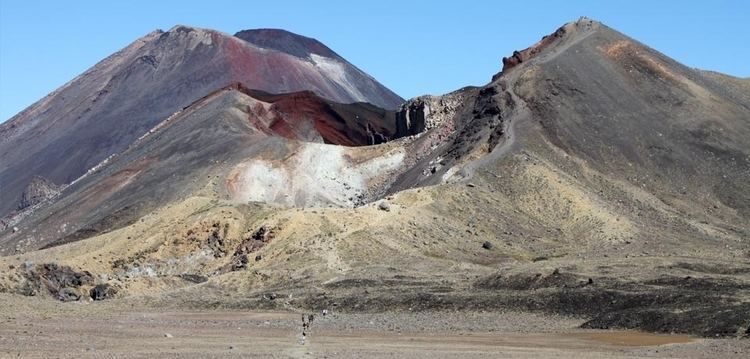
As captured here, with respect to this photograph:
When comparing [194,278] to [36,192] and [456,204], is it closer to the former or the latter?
[456,204]

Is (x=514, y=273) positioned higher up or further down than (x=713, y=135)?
further down

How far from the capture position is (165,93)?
648ft

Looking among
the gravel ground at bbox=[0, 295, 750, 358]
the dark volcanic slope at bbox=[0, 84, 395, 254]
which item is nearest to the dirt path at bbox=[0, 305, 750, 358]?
the gravel ground at bbox=[0, 295, 750, 358]

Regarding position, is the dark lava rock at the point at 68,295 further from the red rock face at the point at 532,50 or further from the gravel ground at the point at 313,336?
the red rock face at the point at 532,50

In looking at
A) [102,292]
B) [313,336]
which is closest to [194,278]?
[102,292]

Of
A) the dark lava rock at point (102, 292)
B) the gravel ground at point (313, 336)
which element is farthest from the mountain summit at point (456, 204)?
the gravel ground at point (313, 336)

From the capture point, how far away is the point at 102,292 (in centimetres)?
7912

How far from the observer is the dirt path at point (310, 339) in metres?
45.6

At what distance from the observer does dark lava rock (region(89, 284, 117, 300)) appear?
78.9 meters

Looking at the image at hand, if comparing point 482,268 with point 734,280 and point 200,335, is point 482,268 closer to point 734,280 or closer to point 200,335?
point 734,280

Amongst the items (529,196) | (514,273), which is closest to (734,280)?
(514,273)

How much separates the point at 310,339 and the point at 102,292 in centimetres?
2968

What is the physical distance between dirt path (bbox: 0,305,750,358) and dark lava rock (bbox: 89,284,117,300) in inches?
466

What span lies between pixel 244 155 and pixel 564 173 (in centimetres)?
3299
